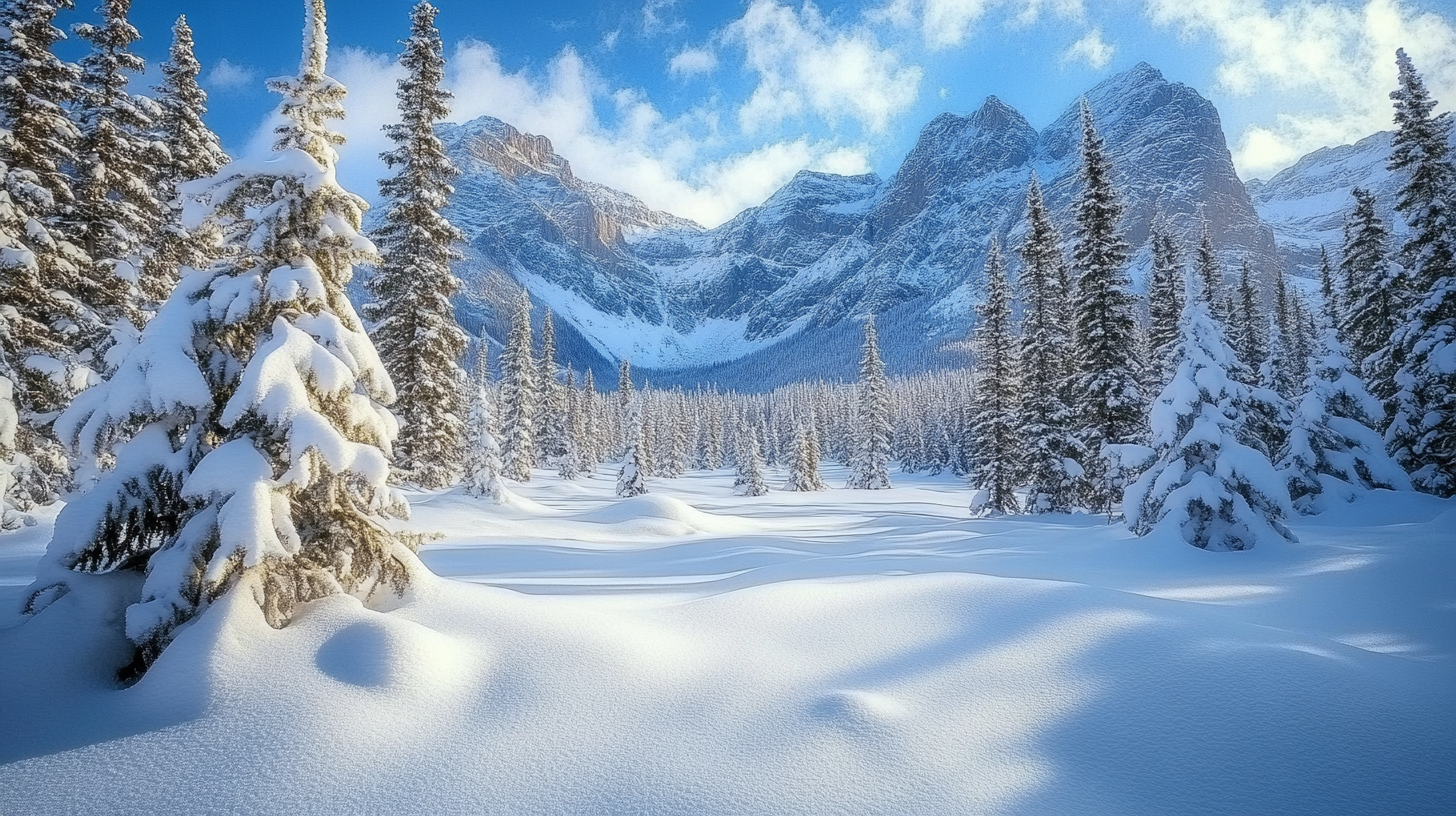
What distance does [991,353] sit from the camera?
28.5 meters

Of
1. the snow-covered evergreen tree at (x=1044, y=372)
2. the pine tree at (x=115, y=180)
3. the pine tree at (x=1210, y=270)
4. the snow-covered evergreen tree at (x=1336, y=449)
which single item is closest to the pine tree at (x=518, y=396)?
Result: the pine tree at (x=115, y=180)

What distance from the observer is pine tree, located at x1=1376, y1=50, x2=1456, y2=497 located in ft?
53.2

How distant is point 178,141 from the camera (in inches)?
671

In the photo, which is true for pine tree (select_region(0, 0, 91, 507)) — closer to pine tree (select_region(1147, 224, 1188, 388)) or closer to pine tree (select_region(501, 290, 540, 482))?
pine tree (select_region(501, 290, 540, 482))

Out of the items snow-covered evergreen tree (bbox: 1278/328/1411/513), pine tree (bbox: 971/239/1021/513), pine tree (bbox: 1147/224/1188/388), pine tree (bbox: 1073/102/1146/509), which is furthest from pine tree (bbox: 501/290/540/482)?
snow-covered evergreen tree (bbox: 1278/328/1411/513)

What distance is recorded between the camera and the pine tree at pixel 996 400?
26464 millimetres

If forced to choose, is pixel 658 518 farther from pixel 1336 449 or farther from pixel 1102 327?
pixel 1336 449

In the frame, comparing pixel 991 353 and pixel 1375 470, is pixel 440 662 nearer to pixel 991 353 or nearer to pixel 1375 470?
pixel 1375 470

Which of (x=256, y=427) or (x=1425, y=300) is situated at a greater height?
(x=1425, y=300)

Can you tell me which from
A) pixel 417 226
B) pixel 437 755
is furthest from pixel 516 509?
pixel 437 755

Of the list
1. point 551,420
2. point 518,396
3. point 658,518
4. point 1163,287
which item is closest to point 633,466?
point 518,396

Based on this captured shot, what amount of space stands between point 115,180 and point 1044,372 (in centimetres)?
3030

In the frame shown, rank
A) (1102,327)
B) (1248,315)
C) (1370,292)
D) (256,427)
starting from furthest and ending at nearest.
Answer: (1248,315) < (1370,292) < (1102,327) < (256,427)

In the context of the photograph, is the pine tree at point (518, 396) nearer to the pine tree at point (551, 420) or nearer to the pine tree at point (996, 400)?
the pine tree at point (551, 420)
